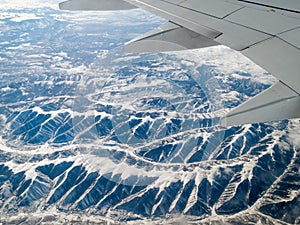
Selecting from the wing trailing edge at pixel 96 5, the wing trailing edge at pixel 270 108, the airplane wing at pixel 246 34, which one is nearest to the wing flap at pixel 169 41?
the airplane wing at pixel 246 34

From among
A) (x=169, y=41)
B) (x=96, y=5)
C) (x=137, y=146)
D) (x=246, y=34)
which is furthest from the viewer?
(x=137, y=146)

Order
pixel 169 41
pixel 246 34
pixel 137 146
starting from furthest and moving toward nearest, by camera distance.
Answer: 1. pixel 137 146
2. pixel 169 41
3. pixel 246 34

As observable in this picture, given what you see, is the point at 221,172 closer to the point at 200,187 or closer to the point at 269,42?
the point at 200,187

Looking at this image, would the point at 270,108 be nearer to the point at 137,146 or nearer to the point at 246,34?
the point at 246,34

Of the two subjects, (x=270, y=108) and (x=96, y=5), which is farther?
(x=96, y=5)

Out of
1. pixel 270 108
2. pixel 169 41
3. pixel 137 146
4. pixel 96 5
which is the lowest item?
pixel 137 146

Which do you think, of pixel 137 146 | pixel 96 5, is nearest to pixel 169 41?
pixel 96 5

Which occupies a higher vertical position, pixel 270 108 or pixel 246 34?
pixel 246 34
